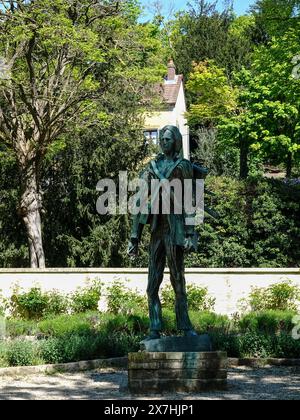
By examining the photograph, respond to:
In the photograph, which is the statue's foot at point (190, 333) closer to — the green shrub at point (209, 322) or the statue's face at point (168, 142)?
the statue's face at point (168, 142)

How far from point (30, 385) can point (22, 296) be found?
348 inches

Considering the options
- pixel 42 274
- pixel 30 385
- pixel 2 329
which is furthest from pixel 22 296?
A: pixel 30 385

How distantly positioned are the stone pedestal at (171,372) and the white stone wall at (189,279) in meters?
9.70

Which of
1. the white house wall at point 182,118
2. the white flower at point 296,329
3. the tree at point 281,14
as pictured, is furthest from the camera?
the white house wall at point 182,118

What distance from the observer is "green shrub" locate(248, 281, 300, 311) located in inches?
752

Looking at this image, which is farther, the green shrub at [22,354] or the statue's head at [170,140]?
the green shrub at [22,354]

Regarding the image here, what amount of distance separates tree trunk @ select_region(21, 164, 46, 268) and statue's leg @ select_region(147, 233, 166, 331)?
50.5ft

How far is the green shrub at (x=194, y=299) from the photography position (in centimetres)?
1916

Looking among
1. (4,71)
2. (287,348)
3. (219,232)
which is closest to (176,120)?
(219,232)

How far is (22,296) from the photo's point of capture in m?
19.7

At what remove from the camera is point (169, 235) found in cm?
1046

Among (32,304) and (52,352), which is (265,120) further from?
(52,352)

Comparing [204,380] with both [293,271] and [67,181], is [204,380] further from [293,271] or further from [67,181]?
[67,181]

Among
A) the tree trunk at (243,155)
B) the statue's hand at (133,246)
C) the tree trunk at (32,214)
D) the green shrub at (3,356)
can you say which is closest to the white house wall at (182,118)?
the tree trunk at (243,155)
